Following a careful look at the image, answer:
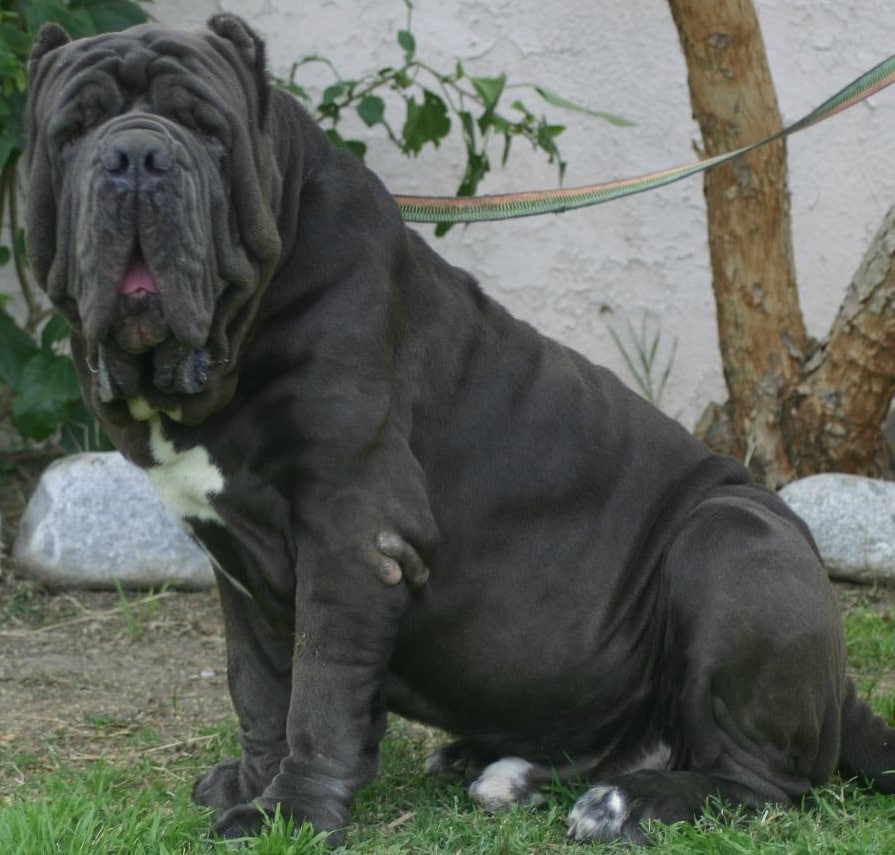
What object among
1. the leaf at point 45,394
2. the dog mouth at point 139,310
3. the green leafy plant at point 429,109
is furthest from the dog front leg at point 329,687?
the leaf at point 45,394

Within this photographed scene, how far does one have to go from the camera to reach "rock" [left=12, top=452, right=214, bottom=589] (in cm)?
560

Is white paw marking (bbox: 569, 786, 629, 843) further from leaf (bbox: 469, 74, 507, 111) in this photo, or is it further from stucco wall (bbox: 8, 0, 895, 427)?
stucco wall (bbox: 8, 0, 895, 427)

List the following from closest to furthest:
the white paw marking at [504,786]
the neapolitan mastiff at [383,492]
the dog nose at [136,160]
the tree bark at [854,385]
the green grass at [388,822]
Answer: the dog nose at [136,160], the neapolitan mastiff at [383,492], the green grass at [388,822], the white paw marking at [504,786], the tree bark at [854,385]

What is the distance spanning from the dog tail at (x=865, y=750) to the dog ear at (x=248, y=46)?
1.86 m

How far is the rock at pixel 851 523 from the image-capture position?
5457mm

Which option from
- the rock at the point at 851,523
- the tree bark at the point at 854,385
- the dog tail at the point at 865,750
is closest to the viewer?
the dog tail at the point at 865,750

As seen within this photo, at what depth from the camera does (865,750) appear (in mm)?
3666

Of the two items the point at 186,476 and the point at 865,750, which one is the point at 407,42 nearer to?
the point at 186,476

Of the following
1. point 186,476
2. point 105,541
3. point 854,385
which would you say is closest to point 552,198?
point 186,476

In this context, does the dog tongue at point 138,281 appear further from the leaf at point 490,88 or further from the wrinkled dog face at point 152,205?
the leaf at point 490,88

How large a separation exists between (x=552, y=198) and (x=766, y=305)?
5.80 feet

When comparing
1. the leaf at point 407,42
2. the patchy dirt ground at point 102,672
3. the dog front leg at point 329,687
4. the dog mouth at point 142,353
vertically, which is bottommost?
the patchy dirt ground at point 102,672

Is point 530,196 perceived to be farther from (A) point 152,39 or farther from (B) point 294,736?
(B) point 294,736

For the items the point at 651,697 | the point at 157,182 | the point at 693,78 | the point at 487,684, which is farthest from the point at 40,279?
the point at 693,78
